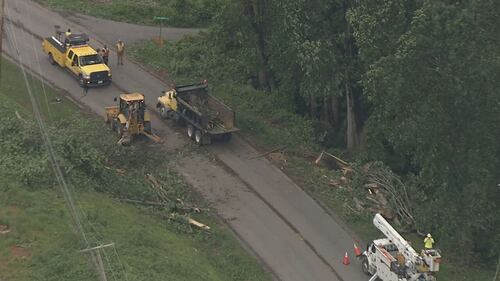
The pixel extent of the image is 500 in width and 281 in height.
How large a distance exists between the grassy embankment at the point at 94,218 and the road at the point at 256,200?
110 cm

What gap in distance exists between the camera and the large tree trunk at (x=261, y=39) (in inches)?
1839

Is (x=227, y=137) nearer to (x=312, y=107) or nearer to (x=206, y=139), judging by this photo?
(x=206, y=139)

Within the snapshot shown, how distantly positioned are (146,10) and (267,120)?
22.4 m

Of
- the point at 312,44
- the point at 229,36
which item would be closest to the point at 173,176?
the point at 312,44

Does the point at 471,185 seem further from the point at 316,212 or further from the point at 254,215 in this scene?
the point at 254,215

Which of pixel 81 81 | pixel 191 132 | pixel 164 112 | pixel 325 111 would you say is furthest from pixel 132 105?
pixel 325 111

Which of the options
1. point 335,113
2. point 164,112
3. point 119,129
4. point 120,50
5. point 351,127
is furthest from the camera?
point 120,50

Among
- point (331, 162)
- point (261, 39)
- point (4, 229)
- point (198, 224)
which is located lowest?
point (331, 162)

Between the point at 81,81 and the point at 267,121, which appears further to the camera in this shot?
the point at 81,81

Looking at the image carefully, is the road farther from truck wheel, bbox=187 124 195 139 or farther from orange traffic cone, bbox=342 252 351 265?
truck wheel, bbox=187 124 195 139

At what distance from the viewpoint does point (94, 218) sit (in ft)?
102

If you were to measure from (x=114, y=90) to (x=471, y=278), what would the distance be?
1044 inches

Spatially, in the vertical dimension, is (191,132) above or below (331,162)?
above

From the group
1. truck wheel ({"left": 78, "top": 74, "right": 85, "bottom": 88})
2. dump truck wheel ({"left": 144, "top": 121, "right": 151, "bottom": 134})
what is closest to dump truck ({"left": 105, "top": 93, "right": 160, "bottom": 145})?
dump truck wheel ({"left": 144, "top": 121, "right": 151, "bottom": 134})
